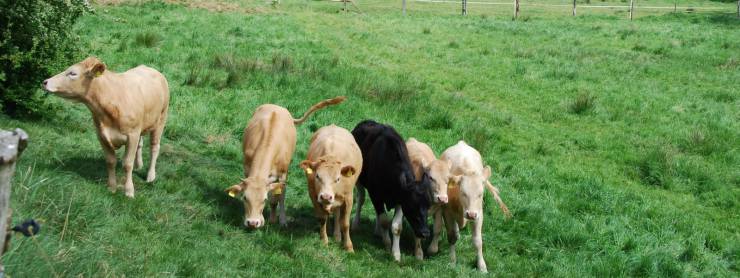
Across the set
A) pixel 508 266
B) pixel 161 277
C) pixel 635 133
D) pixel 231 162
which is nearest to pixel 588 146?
pixel 635 133

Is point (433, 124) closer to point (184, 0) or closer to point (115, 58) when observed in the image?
point (115, 58)

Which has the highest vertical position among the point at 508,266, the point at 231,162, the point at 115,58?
the point at 115,58

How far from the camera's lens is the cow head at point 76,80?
7.67 metres

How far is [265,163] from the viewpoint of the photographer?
803cm

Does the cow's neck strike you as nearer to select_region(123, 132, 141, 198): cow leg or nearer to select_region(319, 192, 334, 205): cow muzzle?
select_region(123, 132, 141, 198): cow leg

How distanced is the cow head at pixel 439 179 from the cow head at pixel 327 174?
87 cm

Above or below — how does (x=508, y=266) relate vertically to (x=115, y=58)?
below

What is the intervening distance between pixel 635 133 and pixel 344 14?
19391 mm

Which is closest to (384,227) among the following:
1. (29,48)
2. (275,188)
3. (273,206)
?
(273,206)

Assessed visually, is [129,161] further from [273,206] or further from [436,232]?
[436,232]

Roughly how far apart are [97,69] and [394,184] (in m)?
3.45

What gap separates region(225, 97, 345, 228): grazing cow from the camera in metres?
7.61

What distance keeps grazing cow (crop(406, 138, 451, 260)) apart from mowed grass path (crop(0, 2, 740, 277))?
0.52 m

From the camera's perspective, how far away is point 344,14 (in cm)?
3177
